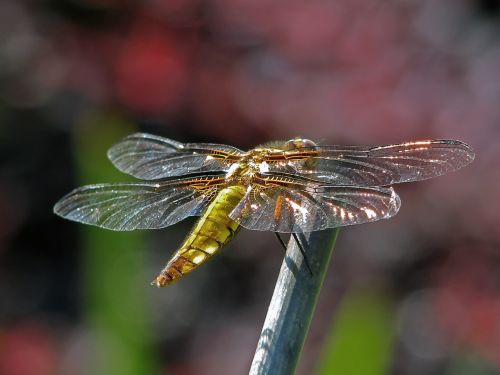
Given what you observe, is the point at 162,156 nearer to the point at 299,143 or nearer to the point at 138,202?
the point at 138,202

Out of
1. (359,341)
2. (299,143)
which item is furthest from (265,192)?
(359,341)

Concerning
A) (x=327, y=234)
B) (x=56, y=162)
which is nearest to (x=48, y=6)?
(x=56, y=162)

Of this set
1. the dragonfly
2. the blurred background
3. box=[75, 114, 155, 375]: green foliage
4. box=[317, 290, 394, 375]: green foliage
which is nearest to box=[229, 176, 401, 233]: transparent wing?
the dragonfly

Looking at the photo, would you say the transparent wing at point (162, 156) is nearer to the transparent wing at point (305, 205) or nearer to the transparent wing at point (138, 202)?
the transparent wing at point (138, 202)

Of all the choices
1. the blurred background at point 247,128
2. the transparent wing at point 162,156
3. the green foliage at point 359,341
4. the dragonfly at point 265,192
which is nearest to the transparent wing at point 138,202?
the dragonfly at point 265,192

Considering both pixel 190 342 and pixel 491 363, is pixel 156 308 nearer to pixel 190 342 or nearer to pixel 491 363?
pixel 190 342

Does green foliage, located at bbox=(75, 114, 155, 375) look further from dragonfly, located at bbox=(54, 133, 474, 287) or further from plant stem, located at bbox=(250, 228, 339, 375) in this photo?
plant stem, located at bbox=(250, 228, 339, 375)
